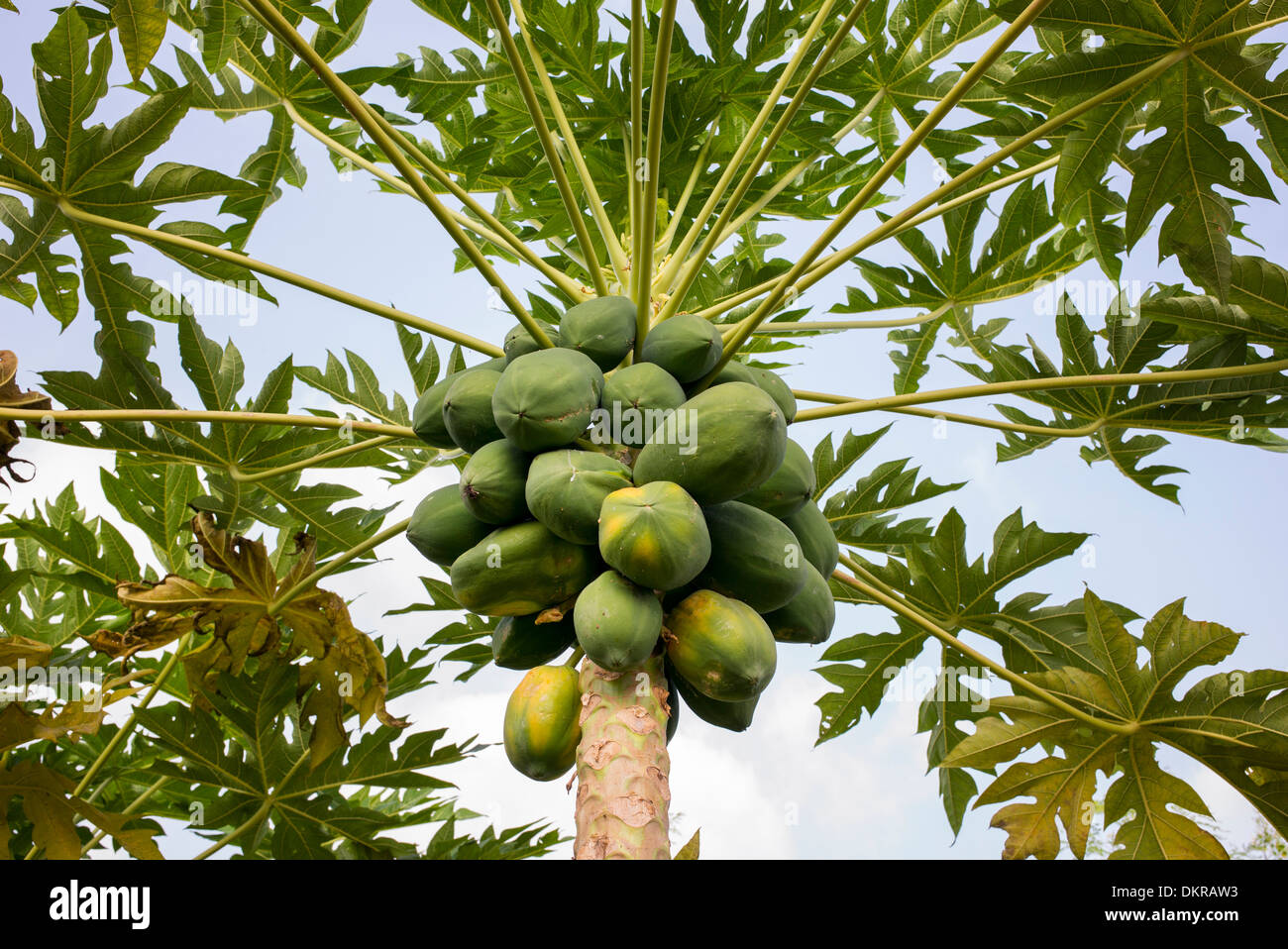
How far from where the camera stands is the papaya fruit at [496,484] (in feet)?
7.48

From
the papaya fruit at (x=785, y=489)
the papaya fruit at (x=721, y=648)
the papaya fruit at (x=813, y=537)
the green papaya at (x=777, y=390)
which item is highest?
the green papaya at (x=777, y=390)

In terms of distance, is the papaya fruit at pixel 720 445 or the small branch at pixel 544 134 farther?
the small branch at pixel 544 134

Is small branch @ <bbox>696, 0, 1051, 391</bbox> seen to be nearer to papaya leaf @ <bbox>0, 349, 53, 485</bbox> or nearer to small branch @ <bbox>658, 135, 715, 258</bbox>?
small branch @ <bbox>658, 135, 715, 258</bbox>

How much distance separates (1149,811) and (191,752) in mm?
3157

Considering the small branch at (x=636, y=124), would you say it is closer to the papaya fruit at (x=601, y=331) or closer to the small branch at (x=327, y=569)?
the papaya fruit at (x=601, y=331)

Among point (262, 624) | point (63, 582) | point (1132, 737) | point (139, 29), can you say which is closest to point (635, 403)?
point (262, 624)

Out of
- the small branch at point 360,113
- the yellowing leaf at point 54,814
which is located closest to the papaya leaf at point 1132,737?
the small branch at point 360,113

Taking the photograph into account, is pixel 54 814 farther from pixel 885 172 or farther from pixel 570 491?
pixel 885 172

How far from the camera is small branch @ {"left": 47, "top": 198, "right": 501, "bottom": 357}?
283 cm

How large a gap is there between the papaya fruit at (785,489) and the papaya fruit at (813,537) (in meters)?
0.09

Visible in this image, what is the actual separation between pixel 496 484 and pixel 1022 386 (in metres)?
1.55

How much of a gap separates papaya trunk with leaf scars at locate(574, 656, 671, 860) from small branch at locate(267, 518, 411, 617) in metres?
1.06

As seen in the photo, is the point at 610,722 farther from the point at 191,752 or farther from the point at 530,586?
the point at 191,752

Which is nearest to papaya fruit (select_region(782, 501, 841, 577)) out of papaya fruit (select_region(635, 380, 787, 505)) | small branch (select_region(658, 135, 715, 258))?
papaya fruit (select_region(635, 380, 787, 505))
